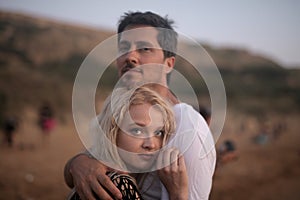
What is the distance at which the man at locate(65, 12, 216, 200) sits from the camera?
61.6 inches

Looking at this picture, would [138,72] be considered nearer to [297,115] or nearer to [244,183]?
[244,183]

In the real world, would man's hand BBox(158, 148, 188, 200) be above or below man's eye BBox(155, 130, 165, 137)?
below

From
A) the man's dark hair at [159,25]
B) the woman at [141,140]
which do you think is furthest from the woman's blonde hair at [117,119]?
the man's dark hair at [159,25]

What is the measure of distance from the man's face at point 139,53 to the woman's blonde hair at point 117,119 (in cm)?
28

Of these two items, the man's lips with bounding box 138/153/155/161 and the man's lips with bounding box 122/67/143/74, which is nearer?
the man's lips with bounding box 138/153/155/161

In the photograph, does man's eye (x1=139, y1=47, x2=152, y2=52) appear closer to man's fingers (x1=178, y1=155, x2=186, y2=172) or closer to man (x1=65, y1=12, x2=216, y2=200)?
man (x1=65, y1=12, x2=216, y2=200)

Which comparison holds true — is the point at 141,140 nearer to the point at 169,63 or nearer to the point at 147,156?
the point at 147,156

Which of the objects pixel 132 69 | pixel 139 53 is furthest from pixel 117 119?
pixel 139 53

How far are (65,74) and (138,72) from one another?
2886 centimetres

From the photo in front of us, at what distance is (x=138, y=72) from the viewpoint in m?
1.94

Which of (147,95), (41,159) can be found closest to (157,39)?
(147,95)

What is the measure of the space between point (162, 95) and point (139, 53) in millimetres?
284

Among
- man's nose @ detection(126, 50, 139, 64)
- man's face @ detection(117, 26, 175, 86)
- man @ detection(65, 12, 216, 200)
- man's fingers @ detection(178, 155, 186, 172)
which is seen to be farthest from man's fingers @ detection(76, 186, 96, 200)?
man's nose @ detection(126, 50, 139, 64)

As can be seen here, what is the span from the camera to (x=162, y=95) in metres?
1.86
